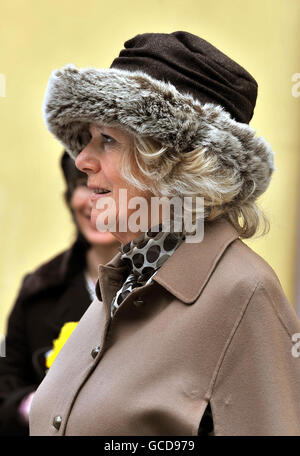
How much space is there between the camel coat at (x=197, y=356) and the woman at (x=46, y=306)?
114cm

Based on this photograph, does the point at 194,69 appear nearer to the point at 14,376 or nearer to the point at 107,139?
the point at 107,139

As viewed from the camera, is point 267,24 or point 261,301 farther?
point 267,24

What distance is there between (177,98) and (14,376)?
172cm

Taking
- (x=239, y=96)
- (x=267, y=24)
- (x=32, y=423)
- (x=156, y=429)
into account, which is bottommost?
(x=32, y=423)

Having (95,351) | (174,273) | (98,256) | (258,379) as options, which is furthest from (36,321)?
(258,379)

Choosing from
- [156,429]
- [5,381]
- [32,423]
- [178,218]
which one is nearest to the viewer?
[156,429]

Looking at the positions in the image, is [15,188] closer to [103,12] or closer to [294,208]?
[103,12]

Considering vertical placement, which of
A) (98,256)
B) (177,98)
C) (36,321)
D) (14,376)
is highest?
(177,98)

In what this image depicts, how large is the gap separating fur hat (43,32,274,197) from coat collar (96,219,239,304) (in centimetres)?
19

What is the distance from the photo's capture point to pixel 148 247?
1.88 meters

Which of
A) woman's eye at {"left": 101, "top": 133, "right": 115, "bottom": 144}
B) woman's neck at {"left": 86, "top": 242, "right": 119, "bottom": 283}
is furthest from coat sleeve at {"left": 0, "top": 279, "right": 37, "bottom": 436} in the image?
woman's eye at {"left": 101, "top": 133, "right": 115, "bottom": 144}

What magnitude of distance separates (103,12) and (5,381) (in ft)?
7.14

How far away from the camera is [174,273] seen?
1779mm

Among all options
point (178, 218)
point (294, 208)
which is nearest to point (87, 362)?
point (178, 218)
